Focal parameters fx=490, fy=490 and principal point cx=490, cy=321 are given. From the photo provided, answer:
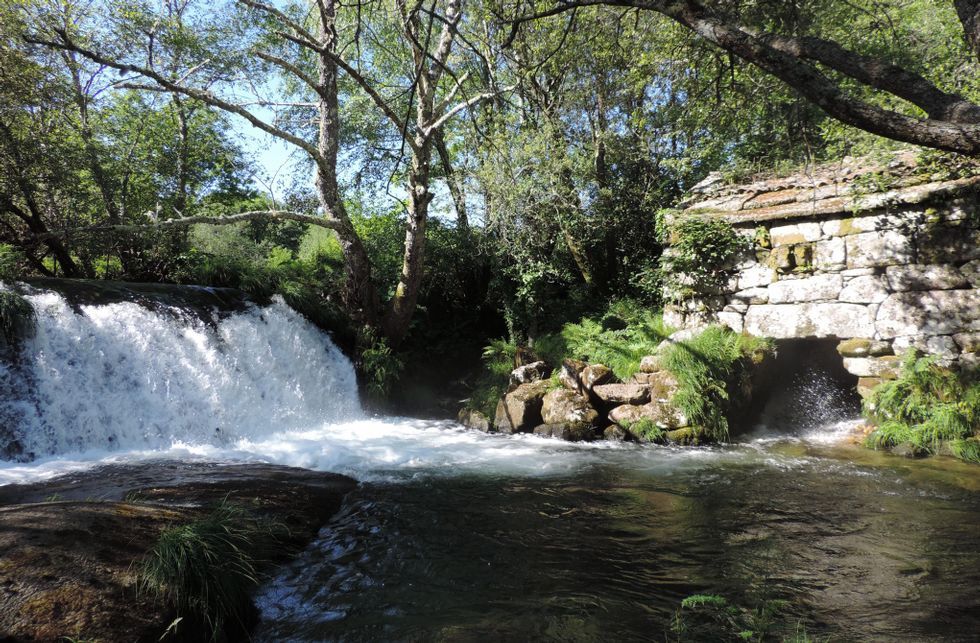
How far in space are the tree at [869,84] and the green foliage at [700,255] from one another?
210 inches

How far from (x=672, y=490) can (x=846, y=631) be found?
2619 millimetres

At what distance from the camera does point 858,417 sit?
8000 millimetres

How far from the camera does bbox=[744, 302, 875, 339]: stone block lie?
7.43 metres

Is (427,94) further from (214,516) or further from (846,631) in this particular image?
(846,631)

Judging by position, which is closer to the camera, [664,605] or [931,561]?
[664,605]

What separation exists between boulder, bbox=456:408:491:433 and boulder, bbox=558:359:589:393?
1.63m

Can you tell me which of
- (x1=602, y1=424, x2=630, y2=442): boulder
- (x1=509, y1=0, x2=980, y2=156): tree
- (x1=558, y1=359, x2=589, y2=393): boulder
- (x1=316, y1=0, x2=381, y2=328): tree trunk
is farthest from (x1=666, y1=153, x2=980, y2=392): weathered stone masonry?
(x1=316, y1=0, x2=381, y2=328): tree trunk

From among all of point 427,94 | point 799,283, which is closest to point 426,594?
point 799,283

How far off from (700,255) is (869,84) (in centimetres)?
566

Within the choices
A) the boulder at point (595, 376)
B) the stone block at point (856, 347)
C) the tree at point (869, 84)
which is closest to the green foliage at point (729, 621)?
the tree at point (869, 84)

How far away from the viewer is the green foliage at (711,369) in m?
7.41

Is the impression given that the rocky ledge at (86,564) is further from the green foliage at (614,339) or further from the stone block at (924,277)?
the stone block at (924,277)

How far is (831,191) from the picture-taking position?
785cm

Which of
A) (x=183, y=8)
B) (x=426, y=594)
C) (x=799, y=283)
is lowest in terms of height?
(x=426, y=594)
